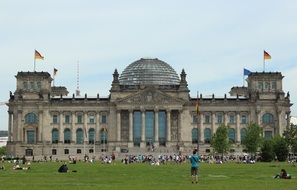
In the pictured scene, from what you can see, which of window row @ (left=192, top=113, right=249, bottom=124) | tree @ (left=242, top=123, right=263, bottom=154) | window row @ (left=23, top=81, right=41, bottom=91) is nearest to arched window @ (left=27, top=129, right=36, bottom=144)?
window row @ (left=23, top=81, right=41, bottom=91)

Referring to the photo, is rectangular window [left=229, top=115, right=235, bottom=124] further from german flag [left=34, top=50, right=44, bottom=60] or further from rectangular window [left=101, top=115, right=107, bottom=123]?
german flag [left=34, top=50, right=44, bottom=60]

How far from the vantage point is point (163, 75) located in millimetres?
180750

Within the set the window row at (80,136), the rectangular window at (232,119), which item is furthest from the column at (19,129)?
the rectangular window at (232,119)

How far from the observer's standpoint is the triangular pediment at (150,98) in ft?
530

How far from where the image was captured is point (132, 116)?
162000 mm

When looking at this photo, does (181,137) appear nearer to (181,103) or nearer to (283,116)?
(181,103)

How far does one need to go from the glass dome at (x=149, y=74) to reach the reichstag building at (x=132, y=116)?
1110 centimetres

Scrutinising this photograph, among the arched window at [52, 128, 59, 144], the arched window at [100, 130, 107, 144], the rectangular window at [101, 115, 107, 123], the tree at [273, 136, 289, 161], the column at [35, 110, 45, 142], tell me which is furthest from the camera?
the rectangular window at [101, 115, 107, 123]

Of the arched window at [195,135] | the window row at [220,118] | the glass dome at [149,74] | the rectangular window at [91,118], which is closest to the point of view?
the arched window at [195,135]

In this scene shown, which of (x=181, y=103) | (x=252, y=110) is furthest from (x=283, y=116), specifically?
(x=181, y=103)

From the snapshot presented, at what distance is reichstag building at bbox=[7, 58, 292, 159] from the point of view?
162m

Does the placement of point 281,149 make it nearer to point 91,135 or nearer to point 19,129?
point 91,135

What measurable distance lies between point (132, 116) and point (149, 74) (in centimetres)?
2089

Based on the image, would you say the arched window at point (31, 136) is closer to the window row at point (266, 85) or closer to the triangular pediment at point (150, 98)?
the triangular pediment at point (150, 98)
